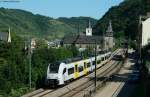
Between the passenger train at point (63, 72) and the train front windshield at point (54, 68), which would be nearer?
the passenger train at point (63, 72)

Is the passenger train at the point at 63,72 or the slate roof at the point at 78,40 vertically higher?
the slate roof at the point at 78,40

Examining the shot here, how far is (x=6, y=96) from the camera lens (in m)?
43.8

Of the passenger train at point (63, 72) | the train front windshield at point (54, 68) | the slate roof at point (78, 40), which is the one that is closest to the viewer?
the passenger train at point (63, 72)

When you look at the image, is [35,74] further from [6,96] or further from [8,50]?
[6,96]

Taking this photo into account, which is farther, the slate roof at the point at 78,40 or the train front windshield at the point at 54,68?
the slate roof at the point at 78,40

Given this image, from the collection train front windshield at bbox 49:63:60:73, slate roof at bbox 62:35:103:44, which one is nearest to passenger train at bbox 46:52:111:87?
train front windshield at bbox 49:63:60:73

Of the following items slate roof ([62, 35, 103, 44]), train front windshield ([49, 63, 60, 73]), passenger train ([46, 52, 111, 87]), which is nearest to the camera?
passenger train ([46, 52, 111, 87])

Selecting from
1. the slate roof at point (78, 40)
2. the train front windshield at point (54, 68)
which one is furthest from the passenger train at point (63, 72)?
the slate roof at point (78, 40)

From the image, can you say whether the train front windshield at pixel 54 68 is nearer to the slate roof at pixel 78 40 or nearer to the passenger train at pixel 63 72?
the passenger train at pixel 63 72

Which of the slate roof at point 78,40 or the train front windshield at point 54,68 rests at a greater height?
the slate roof at point 78,40

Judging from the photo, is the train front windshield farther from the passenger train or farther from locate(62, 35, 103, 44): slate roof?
locate(62, 35, 103, 44): slate roof

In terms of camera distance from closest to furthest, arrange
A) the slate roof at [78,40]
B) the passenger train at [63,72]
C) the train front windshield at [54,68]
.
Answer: the passenger train at [63,72], the train front windshield at [54,68], the slate roof at [78,40]

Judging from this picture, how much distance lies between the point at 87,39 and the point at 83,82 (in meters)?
109

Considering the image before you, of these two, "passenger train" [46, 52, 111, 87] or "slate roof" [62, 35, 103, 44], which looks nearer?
"passenger train" [46, 52, 111, 87]
